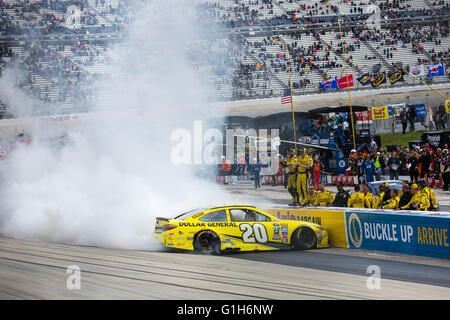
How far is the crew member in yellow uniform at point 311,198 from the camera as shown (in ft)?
43.8

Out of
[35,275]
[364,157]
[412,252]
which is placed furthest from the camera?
[364,157]

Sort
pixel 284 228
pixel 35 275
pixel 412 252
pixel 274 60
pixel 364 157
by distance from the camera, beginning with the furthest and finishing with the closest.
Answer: pixel 274 60, pixel 364 157, pixel 284 228, pixel 412 252, pixel 35 275

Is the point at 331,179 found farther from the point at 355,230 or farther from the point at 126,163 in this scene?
the point at 355,230

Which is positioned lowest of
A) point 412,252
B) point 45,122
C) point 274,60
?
point 412,252

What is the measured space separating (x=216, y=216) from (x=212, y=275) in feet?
9.76

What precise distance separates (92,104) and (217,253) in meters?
8.83

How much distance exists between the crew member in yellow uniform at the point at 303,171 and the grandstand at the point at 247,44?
6081mm

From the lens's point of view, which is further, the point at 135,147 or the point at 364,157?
the point at 364,157

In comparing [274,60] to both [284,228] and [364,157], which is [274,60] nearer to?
[364,157]

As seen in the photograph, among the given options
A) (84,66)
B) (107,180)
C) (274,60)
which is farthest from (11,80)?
(274,60)

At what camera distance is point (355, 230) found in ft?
35.6

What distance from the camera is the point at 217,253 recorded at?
33.2 feet

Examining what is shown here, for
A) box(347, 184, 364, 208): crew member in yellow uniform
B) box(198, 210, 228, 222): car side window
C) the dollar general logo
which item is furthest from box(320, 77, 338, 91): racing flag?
box(198, 210, 228, 222): car side window

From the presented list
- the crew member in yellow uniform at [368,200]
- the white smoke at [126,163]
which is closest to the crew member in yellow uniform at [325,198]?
the crew member in yellow uniform at [368,200]
